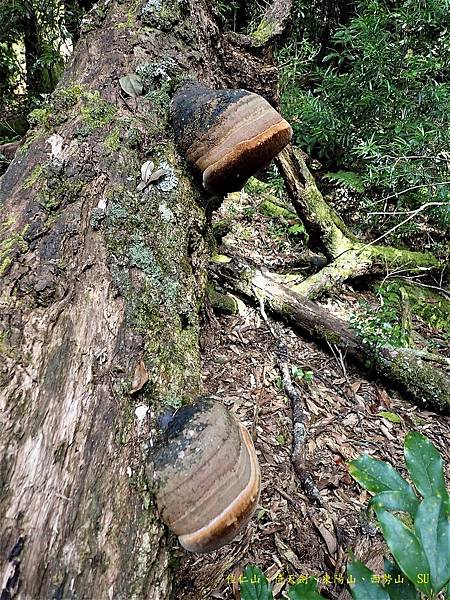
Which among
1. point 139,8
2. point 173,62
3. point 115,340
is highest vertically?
point 139,8

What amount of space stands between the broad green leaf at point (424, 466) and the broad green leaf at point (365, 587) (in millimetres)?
211

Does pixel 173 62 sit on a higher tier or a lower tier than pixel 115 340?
higher

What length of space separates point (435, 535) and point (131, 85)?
1.90 meters

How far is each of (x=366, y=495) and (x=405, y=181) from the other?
10.1 feet

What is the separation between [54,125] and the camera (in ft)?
5.82

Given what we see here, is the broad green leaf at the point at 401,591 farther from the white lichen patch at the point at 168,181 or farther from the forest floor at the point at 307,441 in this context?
the white lichen patch at the point at 168,181

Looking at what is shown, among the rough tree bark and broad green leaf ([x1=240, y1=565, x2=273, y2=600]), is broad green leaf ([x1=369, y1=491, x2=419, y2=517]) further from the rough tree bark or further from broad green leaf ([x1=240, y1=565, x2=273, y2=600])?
the rough tree bark

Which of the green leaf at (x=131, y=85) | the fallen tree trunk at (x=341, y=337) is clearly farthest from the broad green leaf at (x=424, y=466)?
the fallen tree trunk at (x=341, y=337)

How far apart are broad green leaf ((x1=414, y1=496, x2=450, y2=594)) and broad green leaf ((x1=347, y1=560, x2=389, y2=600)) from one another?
0.13m

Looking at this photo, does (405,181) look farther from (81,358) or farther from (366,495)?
(81,358)

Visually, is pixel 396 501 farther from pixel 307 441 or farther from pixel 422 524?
pixel 307 441

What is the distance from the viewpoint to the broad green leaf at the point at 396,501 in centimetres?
100

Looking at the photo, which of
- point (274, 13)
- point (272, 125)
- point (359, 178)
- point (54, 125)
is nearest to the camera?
point (272, 125)

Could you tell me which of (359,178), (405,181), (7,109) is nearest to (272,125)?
(405,181)
